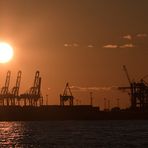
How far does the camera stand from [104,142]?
334 feet

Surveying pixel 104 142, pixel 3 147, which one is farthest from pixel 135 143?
pixel 3 147

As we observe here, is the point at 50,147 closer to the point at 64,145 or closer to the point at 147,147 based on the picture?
the point at 64,145

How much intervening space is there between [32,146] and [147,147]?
19588mm

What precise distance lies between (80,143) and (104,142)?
4835mm

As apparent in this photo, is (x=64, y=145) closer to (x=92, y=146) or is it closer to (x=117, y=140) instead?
(x=92, y=146)

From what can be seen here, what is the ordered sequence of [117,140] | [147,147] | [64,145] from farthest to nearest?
[117,140]
[64,145]
[147,147]

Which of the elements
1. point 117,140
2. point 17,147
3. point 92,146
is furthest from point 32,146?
point 117,140

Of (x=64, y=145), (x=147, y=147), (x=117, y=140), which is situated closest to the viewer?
(x=147, y=147)

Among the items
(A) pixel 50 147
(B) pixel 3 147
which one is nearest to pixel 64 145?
(A) pixel 50 147

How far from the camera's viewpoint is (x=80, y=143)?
9950cm

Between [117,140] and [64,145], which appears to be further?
[117,140]

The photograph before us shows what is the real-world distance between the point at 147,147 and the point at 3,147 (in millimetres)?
23968

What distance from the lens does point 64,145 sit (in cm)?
9606

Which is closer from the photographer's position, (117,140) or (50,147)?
(50,147)
